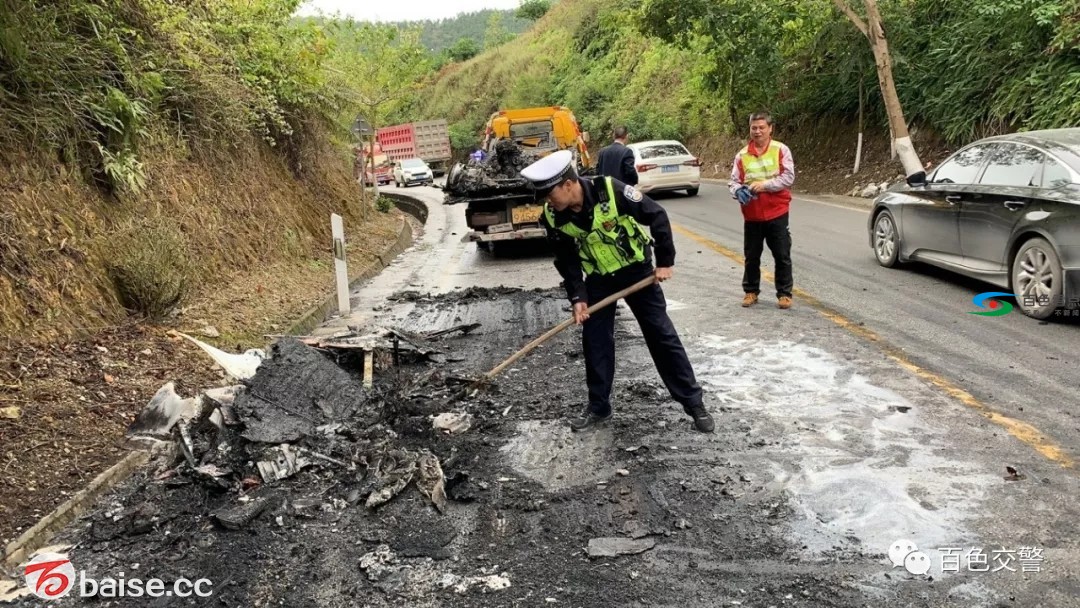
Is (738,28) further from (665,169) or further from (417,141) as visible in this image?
(417,141)

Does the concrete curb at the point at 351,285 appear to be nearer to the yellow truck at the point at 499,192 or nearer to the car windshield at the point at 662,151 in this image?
the yellow truck at the point at 499,192

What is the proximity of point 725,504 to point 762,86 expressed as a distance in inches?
858

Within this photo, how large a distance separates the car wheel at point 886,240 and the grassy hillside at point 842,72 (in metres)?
6.55

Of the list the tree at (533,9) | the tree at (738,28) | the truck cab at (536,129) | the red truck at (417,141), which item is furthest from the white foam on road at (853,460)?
the tree at (533,9)

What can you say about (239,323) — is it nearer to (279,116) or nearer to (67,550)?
(67,550)

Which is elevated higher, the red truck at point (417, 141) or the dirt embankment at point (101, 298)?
the red truck at point (417, 141)

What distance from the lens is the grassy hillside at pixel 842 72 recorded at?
14.4 meters

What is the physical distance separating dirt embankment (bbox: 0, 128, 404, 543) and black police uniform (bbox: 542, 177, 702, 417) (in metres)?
2.77

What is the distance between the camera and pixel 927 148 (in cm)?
1789

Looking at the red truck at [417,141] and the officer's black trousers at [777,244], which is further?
the red truck at [417,141]

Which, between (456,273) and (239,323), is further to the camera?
(456,273)

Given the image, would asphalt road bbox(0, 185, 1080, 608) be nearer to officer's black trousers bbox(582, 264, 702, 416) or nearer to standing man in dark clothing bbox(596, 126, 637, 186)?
officer's black trousers bbox(582, 264, 702, 416)

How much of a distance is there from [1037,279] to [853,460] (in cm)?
359

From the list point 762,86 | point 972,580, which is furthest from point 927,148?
point 972,580
